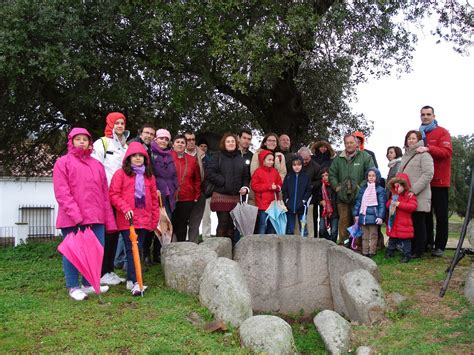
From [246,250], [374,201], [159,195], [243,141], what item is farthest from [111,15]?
[374,201]

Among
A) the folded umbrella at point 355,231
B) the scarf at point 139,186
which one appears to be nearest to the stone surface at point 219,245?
the scarf at point 139,186

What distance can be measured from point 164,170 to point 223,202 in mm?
1173

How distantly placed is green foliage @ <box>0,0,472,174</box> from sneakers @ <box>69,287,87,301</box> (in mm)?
4263

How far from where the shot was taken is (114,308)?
568cm

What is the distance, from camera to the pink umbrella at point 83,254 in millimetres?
5859

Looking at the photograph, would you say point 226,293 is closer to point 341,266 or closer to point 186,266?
point 186,266

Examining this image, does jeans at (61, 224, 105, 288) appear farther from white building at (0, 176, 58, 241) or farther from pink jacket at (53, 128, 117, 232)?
white building at (0, 176, 58, 241)

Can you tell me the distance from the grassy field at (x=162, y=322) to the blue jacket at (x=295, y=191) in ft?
6.15

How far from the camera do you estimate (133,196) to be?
251 inches

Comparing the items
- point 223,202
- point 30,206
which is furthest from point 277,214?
point 30,206

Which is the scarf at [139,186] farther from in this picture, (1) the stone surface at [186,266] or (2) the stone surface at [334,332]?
(2) the stone surface at [334,332]

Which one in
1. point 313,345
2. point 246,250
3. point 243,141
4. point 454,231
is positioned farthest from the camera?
point 454,231

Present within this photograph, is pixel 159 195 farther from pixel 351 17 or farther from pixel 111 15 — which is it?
pixel 351 17

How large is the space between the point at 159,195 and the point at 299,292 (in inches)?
105
